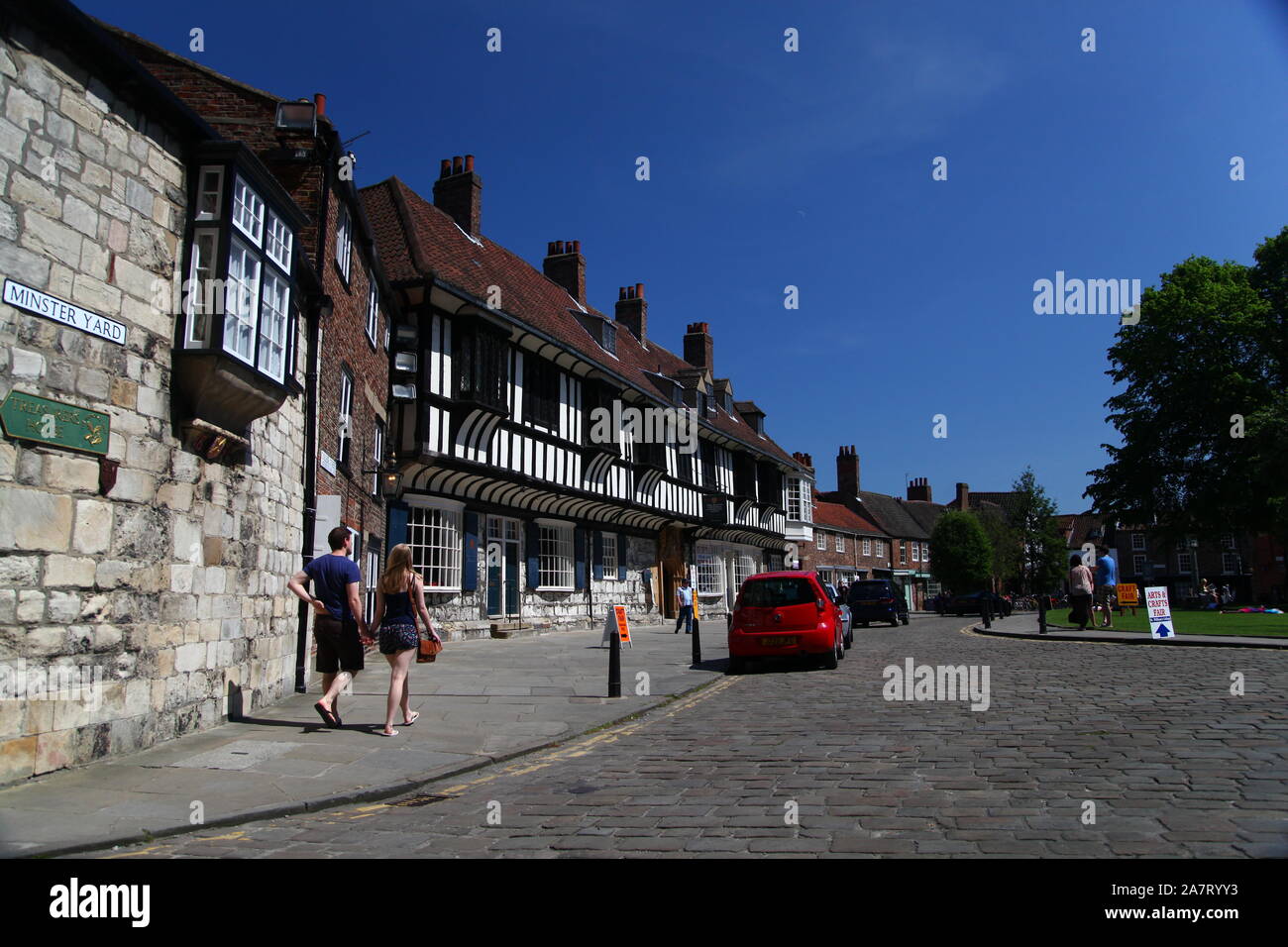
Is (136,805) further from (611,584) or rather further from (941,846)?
(611,584)

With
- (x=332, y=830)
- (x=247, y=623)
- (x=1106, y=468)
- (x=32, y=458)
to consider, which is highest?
(x=1106, y=468)

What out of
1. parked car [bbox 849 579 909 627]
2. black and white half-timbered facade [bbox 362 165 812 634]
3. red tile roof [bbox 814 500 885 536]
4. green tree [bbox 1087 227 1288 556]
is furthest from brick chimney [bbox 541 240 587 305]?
red tile roof [bbox 814 500 885 536]

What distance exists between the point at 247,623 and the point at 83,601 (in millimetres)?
2652

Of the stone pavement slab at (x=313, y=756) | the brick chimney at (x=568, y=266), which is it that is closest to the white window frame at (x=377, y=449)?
the stone pavement slab at (x=313, y=756)

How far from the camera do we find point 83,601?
6297 mm

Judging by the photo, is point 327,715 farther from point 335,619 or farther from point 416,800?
point 416,800

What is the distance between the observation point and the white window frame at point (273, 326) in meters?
8.57

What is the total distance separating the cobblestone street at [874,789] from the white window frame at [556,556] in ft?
44.0

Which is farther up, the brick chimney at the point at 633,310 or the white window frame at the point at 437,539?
the brick chimney at the point at 633,310

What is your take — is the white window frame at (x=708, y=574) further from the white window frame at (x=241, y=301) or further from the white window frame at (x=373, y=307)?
the white window frame at (x=241, y=301)

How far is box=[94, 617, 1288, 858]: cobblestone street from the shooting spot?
14.6 feet

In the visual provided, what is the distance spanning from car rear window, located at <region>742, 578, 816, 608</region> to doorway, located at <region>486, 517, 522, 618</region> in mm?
7996

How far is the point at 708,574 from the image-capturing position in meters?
34.2
